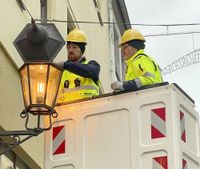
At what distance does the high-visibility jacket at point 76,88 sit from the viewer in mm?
8125

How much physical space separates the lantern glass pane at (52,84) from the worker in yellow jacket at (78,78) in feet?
2.66

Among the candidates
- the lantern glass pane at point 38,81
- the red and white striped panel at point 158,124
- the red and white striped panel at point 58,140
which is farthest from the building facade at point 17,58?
the red and white striped panel at point 158,124

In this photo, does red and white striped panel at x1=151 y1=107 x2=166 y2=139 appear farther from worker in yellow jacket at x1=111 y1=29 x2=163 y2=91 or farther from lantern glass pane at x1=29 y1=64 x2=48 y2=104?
lantern glass pane at x1=29 y1=64 x2=48 y2=104

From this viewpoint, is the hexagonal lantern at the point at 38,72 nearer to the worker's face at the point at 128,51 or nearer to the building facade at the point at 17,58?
the building facade at the point at 17,58

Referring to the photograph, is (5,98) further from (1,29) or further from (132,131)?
(132,131)

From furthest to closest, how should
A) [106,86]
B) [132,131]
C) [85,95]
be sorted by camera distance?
1. [106,86]
2. [85,95]
3. [132,131]


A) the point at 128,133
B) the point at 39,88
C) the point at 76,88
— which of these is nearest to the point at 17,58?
the point at 76,88

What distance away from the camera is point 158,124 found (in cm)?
714

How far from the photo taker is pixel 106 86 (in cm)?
1683

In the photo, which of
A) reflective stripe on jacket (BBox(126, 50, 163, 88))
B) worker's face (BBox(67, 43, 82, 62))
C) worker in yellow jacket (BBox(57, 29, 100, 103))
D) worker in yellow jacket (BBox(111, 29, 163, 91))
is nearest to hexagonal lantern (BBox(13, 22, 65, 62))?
worker in yellow jacket (BBox(57, 29, 100, 103))

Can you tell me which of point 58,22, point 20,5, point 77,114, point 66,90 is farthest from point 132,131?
point 58,22

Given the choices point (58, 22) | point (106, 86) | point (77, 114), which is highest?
point (106, 86)

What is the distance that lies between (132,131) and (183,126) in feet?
1.69

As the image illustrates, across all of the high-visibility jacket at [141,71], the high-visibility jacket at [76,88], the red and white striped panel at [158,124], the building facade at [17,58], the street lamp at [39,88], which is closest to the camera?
the street lamp at [39,88]
